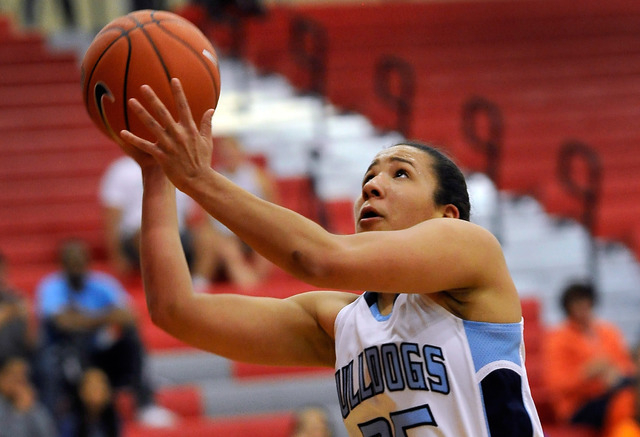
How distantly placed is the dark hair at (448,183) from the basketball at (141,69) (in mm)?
491

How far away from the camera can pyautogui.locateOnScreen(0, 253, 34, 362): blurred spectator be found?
5.42m

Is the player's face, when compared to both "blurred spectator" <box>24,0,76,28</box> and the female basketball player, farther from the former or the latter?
"blurred spectator" <box>24,0,76,28</box>

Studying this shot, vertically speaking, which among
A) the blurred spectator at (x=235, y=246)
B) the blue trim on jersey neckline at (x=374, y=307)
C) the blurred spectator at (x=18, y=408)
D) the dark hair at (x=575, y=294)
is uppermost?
the blue trim on jersey neckline at (x=374, y=307)

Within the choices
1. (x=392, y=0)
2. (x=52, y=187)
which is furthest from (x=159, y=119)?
(x=392, y=0)

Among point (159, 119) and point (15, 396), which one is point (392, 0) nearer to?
point (15, 396)

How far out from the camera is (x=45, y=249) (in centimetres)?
720

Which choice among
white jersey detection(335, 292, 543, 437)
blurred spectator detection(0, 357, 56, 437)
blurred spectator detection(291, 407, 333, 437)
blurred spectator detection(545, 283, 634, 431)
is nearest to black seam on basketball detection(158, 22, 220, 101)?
white jersey detection(335, 292, 543, 437)

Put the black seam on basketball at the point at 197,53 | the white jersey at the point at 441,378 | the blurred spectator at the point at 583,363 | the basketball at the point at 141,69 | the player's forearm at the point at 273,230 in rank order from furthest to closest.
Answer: the blurred spectator at the point at 583,363 < the black seam on basketball at the point at 197,53 < the basketball at the point at 141,69 < the white jersey at the point at 441,378 < the player's forearm at the point at 273,230

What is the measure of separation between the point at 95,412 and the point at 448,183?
11.6 ft

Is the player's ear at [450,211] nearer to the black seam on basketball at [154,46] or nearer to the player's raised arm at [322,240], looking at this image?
the player's raised arm at [322,240]

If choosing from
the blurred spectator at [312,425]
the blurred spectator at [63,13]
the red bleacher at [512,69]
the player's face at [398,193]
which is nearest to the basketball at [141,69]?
the player's face at [398,193]

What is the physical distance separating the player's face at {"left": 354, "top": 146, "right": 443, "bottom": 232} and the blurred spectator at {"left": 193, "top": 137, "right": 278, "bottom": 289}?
438 cm

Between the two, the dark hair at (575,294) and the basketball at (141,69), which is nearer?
the basketball at (141,69)

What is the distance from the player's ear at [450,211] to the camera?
2.37 metres
